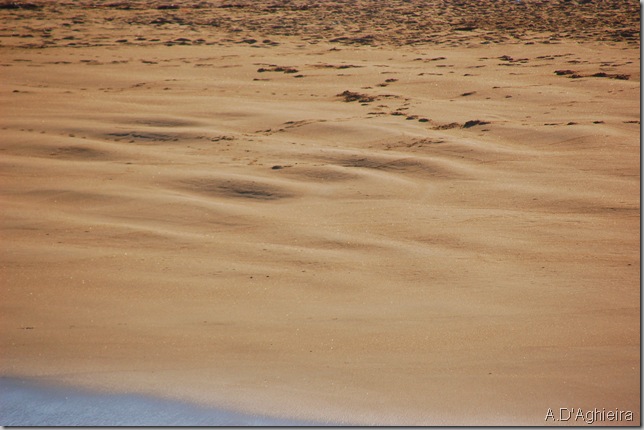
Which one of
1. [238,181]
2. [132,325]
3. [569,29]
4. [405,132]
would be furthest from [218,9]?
[132,325]

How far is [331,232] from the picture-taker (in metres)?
3.99

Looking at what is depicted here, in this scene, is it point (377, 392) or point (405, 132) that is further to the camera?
point (405, 132)

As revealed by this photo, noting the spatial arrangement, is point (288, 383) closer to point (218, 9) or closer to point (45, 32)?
point (45, 32)

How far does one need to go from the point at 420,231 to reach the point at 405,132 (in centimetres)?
205

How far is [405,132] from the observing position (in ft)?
19.4

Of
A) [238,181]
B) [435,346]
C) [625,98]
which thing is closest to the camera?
[435,346]

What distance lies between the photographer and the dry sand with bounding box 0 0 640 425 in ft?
8.95

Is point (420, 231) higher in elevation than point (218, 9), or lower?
lower

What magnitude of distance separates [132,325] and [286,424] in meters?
0.87

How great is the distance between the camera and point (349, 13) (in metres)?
11.0

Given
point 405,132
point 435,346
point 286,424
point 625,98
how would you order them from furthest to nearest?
point 625,98
point 405,132
point 435,346
point 286,424

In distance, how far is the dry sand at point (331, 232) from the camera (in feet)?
8.95

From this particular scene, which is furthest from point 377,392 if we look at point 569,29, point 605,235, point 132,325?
point 569,29

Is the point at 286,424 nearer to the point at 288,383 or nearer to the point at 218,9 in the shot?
the point at 288,383
